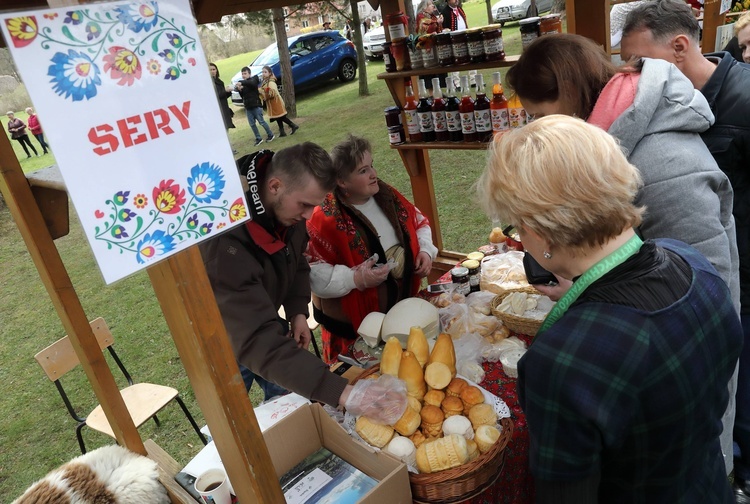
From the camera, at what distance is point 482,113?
310 centimetres

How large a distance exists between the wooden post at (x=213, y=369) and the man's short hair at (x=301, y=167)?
3.45 ft

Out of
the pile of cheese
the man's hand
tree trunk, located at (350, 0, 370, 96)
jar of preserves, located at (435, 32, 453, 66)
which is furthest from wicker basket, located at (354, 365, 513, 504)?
tree trunk, located at (350, 0, 370, 96)

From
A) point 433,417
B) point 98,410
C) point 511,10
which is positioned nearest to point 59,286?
point 433,417

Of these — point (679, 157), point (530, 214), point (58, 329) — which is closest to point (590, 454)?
point (530, 214)

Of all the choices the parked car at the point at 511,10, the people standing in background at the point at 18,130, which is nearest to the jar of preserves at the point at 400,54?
the people standing in background at the point at 18,130

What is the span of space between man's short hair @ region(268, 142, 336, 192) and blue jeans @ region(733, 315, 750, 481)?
187 cm

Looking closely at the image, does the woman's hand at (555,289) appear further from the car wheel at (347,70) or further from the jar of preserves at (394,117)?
the car wheel at (347,70)

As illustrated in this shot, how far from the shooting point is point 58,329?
561cm

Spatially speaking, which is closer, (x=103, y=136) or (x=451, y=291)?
(x=103, y=136)

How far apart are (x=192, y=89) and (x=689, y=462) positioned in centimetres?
132

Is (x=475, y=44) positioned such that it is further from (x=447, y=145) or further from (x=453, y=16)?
(x=453, y=16)

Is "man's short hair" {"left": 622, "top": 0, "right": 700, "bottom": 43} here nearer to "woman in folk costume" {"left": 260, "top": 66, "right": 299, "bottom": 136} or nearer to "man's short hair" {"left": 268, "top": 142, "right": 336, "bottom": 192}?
"man's short hair" {"left": 268, "top": 142, "right": 336, "bottom": 192}

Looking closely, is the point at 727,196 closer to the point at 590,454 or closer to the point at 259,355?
the point at 590,454

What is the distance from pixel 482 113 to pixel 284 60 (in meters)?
10.2
